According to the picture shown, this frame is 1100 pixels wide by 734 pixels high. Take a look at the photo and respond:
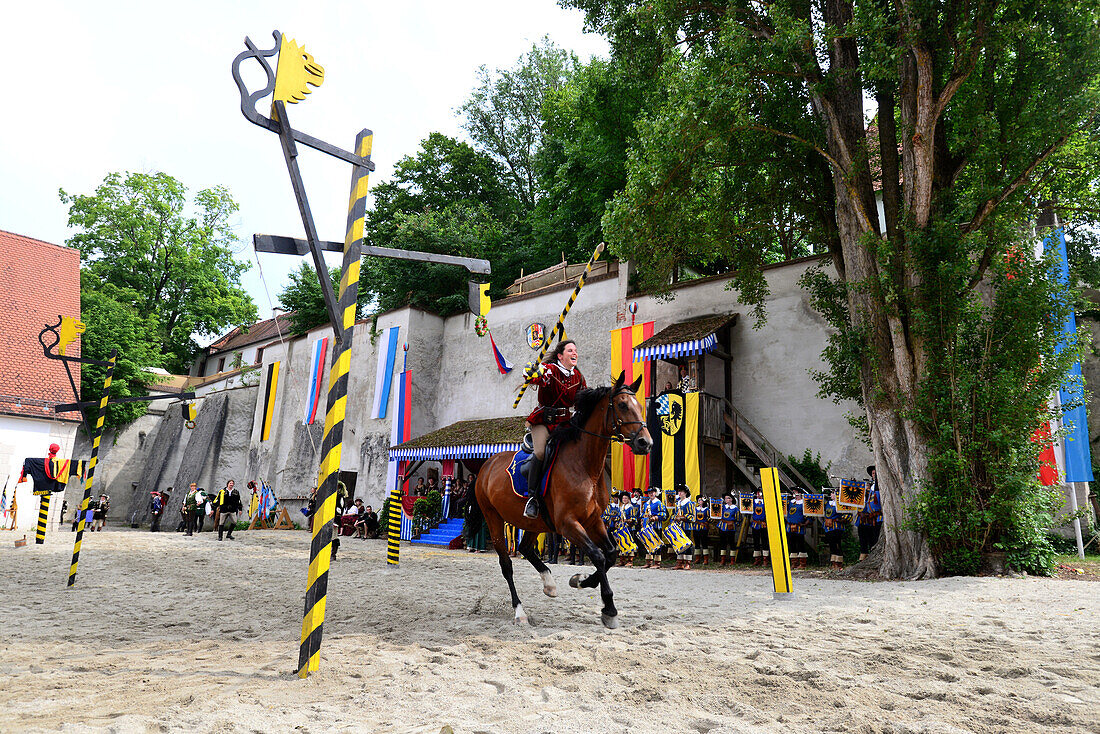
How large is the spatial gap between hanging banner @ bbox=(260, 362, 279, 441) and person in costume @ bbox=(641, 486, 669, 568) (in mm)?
25894

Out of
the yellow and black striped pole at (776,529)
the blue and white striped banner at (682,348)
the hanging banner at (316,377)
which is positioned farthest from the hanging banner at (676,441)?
the hanging banner at (316,377)

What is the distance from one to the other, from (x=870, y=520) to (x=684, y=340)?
669 centimetres

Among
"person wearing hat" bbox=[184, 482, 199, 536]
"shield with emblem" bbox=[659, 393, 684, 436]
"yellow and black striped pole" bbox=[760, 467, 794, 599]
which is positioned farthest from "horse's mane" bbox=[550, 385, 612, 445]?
"person wearing hat" bbox=[184, 482, 199, 536]

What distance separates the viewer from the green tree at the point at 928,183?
438 inches

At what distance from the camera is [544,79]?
39.0 meters

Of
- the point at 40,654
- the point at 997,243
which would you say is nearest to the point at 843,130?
the point at 997,243

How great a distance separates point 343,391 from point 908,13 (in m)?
11.6

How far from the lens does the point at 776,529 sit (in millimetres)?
8461

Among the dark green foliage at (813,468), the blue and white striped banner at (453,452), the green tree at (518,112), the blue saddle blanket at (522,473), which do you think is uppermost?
the green tree at (518,112)

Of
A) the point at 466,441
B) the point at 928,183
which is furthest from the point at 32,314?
the point at 928,183

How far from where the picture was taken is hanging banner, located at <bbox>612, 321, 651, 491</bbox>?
19406 millimetres

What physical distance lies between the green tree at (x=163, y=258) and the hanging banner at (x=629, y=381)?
30281 millimetres

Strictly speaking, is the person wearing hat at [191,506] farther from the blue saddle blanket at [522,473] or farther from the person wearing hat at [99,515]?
the blue saddle blanket at [522,473]

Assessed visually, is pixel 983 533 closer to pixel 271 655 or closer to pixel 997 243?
pixel 997 243
